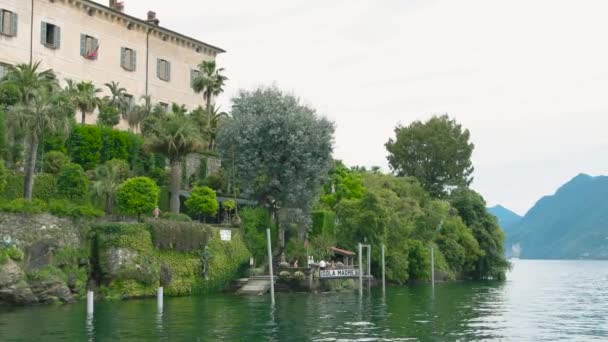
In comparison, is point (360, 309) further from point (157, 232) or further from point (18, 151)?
point (18, 151)

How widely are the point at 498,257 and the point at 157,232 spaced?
47311mm

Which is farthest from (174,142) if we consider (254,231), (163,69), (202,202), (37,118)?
(163,69)

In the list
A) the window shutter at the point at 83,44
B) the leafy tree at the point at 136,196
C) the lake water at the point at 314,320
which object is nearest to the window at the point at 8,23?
the window shutter at the point at 83,44

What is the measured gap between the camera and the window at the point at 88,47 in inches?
2472

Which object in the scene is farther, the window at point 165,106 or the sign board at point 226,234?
the window at point 165,106

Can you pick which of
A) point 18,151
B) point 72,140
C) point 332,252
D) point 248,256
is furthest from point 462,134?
point 18,151

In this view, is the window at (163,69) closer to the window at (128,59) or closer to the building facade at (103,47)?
the building facade at (103,47)

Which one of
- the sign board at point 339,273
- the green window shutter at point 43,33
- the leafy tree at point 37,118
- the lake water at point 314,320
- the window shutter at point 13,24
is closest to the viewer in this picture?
the lake water at point 314,320

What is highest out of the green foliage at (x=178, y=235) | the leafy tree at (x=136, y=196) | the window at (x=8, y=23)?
the window at (x=8, y=23)

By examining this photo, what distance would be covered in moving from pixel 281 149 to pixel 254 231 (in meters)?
6.32

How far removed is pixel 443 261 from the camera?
79.5 m

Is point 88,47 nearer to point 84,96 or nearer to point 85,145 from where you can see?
point 84,96

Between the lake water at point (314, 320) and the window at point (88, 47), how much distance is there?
23.7 meters

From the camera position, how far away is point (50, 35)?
5984 centimetres
